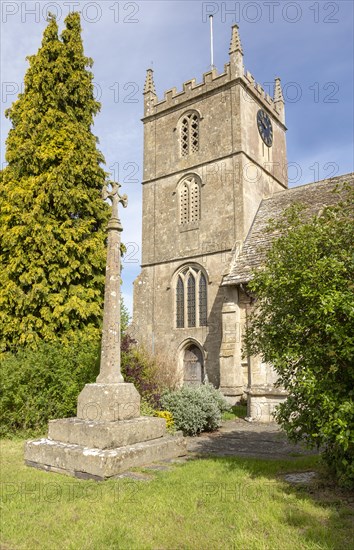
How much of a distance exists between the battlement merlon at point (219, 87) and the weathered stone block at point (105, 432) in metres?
17.9

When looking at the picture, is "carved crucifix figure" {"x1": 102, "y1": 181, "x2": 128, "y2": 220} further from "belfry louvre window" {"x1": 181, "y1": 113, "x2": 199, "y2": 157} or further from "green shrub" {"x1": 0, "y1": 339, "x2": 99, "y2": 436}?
"belfry louvre window" {"x1": 181, "y1": 113, "x2": 199, "y2": 157}

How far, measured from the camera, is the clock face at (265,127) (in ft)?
69.9

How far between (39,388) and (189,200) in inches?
529

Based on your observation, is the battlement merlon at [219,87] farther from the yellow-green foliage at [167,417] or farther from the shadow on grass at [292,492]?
the shadow on grass at [292,492]

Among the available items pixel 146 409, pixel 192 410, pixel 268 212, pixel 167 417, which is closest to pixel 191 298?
pixel 268 212

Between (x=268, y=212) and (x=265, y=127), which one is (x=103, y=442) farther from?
(x=265, y=127)

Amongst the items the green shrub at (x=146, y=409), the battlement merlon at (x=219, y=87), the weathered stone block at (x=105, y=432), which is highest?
the battlement merlon at (x=219, y=87)

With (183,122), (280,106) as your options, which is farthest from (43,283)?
(280,106)

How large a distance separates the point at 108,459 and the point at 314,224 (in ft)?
14.2

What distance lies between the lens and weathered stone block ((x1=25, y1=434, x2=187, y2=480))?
5.74 metres

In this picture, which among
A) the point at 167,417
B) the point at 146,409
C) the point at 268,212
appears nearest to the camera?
the point at 146,409

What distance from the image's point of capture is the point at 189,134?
70.3 ft

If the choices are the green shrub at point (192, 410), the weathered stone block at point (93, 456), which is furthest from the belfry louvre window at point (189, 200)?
the weathered stone block at point (93, 456)

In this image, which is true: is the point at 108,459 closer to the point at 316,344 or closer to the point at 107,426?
the point at 107,426
